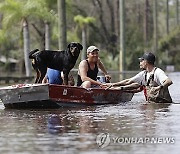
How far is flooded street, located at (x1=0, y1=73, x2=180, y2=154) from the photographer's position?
30.1 feet

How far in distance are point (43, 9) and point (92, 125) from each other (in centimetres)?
3364

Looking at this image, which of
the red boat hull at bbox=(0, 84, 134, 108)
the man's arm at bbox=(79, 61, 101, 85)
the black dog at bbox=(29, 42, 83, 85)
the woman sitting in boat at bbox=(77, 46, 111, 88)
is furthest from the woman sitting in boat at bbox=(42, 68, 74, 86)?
the red boat hull at bbox=(0, 84, 134, 108)

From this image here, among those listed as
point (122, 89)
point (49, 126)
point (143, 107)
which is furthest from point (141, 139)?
point (122, 89)

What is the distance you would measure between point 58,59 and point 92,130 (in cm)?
583

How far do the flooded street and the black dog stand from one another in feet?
3.89

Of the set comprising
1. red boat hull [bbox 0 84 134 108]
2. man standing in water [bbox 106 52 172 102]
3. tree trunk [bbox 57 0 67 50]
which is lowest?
red boat hull [bbox 0 84 134 108]

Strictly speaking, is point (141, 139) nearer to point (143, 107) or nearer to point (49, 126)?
point (49, 126)

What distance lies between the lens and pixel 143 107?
53.7 ft

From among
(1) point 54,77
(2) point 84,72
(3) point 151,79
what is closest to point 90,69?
(2) point 84,72

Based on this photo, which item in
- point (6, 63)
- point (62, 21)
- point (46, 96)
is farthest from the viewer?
point (6, 63)

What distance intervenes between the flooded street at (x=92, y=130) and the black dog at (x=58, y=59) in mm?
1185

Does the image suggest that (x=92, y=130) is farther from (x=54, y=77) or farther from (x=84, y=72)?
(x=54, y=77)

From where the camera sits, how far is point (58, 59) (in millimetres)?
16859

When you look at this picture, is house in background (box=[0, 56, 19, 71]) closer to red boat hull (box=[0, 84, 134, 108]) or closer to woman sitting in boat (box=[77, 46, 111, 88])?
woman sitting in boat (box=[77, 46, 111, 88])
